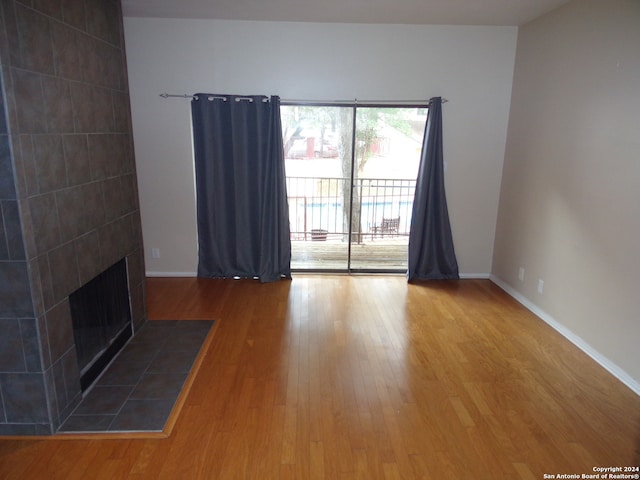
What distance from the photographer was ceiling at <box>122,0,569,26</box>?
3.43 meters

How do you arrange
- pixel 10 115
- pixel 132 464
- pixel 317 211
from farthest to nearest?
1. pixel 317 211
2. pixel 132 464
3. pixel 10 115

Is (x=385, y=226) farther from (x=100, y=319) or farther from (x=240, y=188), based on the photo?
(x=100, y=319)

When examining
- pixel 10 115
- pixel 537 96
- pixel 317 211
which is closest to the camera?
pixel 10 115

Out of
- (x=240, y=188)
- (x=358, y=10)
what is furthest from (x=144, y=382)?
(x=358, y=10)

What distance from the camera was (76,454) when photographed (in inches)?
81.1

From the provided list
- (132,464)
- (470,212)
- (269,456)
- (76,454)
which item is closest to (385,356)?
(269,456)

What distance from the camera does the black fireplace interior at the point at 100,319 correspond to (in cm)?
253

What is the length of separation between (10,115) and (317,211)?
170 inches

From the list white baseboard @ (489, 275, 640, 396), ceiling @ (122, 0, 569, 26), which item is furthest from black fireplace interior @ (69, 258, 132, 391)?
white baseboard @ (489, 275, 640, 396)

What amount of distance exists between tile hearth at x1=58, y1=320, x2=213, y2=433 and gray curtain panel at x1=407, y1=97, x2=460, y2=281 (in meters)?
2.39

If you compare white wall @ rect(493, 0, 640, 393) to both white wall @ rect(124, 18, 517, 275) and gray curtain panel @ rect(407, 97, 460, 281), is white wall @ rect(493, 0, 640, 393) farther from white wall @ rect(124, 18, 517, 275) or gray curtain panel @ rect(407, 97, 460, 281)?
gray curtain panel @ rect(407, 97, 460, 281)

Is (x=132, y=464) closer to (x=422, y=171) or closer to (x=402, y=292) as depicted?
(x=402, y=292)

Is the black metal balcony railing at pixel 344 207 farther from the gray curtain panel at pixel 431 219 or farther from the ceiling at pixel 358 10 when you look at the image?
the ceiling at pixel 358 10

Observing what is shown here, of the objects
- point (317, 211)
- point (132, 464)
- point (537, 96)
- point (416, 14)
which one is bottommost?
point (132, 464)
